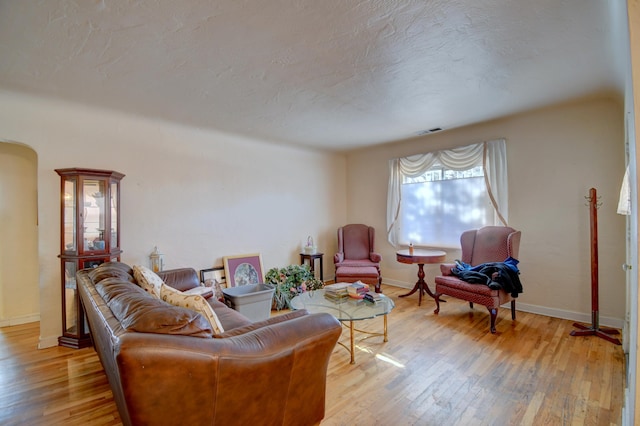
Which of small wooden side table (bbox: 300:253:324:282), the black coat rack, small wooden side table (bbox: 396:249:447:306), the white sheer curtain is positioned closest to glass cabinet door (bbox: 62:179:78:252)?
small wooden side table (bbox: 300:253:324:282)

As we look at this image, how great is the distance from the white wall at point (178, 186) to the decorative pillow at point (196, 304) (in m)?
1.96

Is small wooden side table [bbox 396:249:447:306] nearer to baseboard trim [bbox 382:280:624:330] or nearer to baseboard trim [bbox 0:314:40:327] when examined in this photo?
baseboard trim [bbox 382:280:624:330]

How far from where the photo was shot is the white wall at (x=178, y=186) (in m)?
2.85

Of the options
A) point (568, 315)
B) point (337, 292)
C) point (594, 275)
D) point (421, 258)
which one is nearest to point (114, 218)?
point (337, 292)

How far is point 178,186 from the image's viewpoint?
12.0 feet

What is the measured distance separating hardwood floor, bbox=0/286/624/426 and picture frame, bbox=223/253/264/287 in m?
1.68

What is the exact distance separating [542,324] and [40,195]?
5.39m

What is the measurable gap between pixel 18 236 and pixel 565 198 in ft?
20.9

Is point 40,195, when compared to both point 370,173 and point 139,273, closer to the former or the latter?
point 139,273

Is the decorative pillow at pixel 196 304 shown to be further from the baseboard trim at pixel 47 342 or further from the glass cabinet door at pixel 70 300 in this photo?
the baseboard trim at pixel 47 342

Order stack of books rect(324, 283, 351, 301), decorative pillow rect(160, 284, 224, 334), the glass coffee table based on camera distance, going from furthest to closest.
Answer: stack of books rect(324, 283, 351, 301), the glass coffee table, decorative pillow rect(160, 284, 224, 334)

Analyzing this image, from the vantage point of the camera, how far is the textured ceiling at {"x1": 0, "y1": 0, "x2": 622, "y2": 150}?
5.35 ft

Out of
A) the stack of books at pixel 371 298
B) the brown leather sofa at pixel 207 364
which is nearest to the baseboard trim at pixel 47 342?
the brown leather sofa at pixel 207 364

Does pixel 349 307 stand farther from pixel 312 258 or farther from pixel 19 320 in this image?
pixel 19 320
